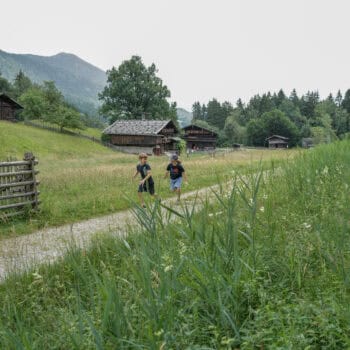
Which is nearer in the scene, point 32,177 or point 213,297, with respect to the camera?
point 213,297

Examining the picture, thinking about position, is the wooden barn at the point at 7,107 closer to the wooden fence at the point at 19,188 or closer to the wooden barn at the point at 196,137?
the wooden barn at the point at 196,137

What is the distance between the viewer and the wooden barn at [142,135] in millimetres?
59750

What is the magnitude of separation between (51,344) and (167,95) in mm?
70823

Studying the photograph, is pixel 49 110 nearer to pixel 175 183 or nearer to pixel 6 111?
pixel 6 111

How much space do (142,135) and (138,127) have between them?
194 centimetres

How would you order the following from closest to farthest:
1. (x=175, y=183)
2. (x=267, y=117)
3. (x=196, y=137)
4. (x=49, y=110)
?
(x=175, y=183), (x=49, y=110), (x=196, y=137), (x=267, y=117)

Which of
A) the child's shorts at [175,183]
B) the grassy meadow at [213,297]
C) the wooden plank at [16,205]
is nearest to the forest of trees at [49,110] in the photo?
the wooden plank at [16,205]

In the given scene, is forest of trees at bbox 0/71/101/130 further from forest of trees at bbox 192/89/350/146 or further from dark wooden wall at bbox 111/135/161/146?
forest of trees at bbox 192/89/350/146

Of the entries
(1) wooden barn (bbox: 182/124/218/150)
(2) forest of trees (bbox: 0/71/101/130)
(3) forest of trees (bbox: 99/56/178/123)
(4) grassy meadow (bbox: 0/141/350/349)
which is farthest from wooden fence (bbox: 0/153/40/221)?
(1) wooden barn (bbox: 182/124/218/150)

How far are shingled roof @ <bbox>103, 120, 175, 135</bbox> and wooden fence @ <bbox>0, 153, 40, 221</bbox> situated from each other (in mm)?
48368

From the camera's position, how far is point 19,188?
9.90m

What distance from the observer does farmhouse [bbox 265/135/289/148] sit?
88812mm

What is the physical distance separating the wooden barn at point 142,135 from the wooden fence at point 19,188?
4835cm

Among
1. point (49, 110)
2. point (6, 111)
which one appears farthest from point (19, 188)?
point (49, 110)
